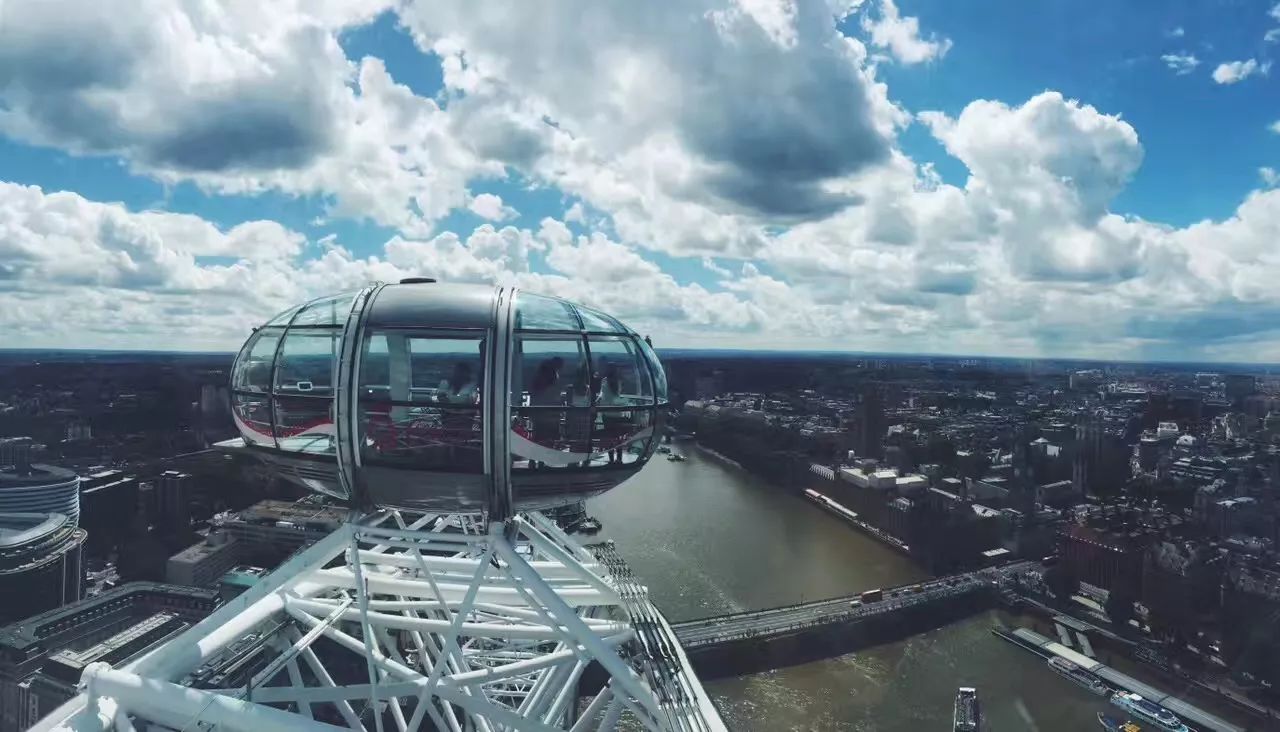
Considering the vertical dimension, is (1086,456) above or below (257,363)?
below

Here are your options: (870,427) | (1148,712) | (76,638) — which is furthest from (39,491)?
Result: (870,427)

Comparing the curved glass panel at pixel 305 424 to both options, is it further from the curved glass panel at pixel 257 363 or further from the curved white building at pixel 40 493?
the curved white building at pixel 40 493

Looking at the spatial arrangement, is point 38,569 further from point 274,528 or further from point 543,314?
point 543,314

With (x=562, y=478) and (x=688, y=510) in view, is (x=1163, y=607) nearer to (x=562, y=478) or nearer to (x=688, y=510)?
(x=688, y=510)

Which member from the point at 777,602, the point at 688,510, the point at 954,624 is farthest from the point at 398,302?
the point at 688,510

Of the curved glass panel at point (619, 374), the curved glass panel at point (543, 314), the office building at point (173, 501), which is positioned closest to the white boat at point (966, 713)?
the curved glass panel at point (619, 374)

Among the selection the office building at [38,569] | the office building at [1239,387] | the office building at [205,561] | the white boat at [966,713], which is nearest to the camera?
the white boat at [966,713]
